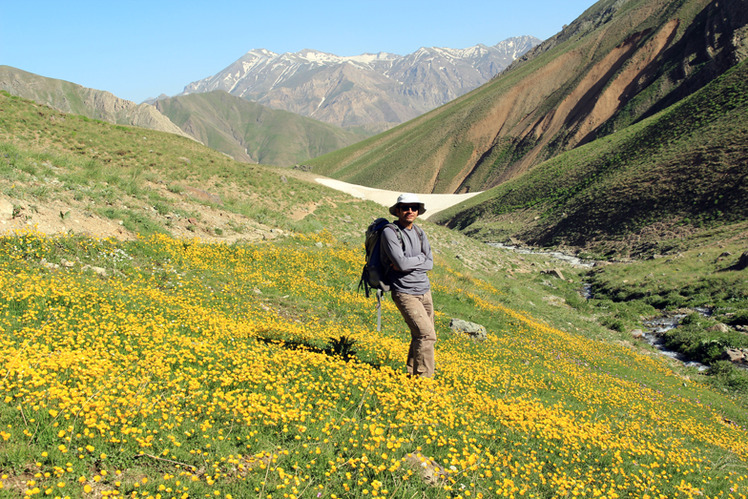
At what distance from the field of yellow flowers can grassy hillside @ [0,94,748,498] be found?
39 mm

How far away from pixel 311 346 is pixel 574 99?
117112 millimetres

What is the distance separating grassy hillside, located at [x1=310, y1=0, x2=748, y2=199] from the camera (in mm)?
76750

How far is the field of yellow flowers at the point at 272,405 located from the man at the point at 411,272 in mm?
863

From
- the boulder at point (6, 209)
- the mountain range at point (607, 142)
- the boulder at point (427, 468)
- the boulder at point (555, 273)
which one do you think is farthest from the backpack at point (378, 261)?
the mountain range at point (607, 142)

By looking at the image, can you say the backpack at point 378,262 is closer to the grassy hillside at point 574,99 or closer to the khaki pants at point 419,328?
the khaki pants at point 419,328

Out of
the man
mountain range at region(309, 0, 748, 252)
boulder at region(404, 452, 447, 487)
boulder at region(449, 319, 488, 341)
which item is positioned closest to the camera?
boulder at region(404, 452, 447, 487)

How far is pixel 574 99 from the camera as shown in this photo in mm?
105375

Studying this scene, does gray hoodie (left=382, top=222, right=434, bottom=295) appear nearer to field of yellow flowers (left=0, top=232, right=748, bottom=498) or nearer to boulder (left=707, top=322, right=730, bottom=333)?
field of yellow flowers (left=0, top=232, right=748, bottom=498)

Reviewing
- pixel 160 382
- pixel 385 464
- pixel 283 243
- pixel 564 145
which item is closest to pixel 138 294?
pixel 160 382

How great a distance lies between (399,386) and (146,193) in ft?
54.1

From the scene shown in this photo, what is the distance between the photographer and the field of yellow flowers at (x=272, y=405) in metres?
4.32

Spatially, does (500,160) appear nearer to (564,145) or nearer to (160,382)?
(564,145)

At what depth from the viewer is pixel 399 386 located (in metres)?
6.97

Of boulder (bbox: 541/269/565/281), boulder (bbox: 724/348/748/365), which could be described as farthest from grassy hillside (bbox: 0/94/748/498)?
boulder (bbox: 541/269/565/281)
